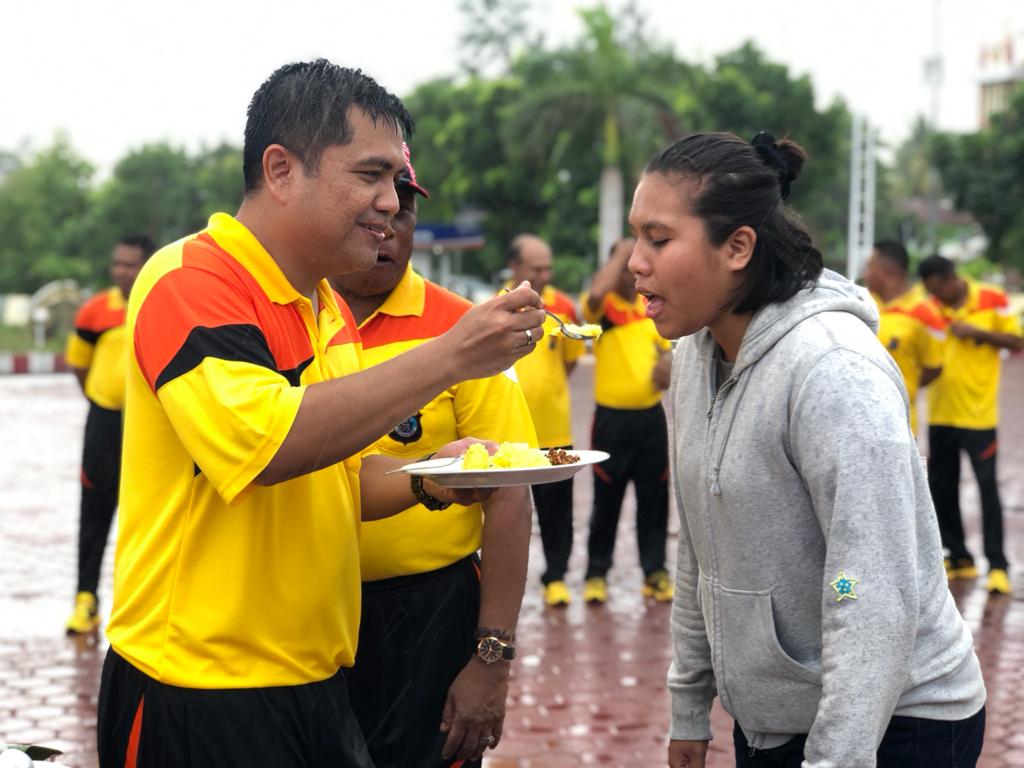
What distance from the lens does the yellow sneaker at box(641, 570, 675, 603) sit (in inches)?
341

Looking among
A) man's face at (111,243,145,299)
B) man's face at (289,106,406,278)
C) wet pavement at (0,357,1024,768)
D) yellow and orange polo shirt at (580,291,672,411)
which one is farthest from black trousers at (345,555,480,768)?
man's face at (111,243,145,299)

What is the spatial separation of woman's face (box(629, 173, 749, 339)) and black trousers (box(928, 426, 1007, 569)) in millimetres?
6726

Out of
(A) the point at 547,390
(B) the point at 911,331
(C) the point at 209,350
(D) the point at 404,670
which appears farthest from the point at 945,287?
(C) the point at 209,350

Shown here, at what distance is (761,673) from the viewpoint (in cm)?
262

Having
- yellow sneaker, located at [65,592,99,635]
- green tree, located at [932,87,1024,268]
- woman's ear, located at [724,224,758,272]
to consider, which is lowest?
yellow sneaker, located at [65,592,99,635]

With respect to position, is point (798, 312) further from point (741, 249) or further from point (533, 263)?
point (533, 263)

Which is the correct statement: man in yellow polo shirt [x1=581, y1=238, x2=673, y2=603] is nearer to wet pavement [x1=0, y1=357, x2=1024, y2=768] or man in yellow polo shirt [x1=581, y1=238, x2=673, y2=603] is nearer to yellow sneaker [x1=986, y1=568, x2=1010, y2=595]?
wet pavement [x1=0, y1=357, x2=1024, y2=768]

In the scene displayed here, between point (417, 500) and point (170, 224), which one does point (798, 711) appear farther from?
point (170, 224)

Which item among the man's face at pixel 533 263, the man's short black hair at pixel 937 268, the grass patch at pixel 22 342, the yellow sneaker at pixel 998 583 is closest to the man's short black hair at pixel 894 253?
the man's short black hair at pixel 937 268

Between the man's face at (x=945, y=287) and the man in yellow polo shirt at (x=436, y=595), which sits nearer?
the man in yellow polo shirt at (x=436, y=595)

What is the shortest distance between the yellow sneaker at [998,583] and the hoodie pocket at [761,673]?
652cm

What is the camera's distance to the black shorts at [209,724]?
259cm

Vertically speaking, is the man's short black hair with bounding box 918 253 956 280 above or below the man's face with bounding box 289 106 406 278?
below

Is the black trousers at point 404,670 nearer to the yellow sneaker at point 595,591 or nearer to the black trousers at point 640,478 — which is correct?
the yellow sneaker at point 595,591
